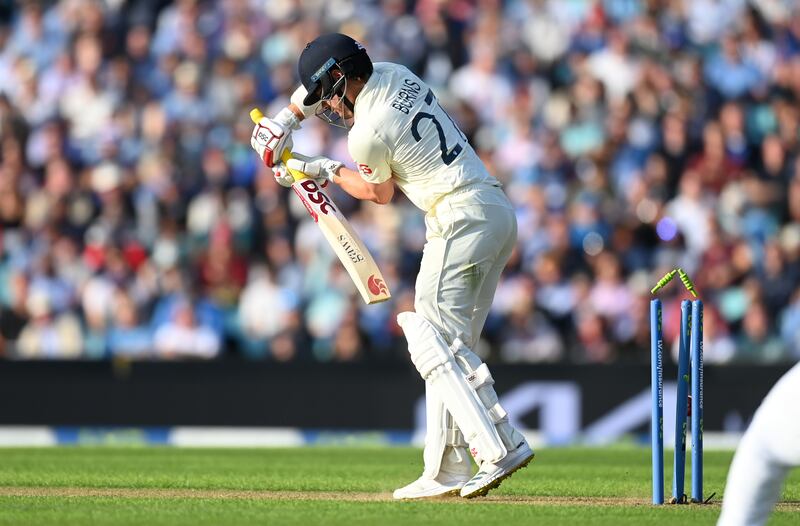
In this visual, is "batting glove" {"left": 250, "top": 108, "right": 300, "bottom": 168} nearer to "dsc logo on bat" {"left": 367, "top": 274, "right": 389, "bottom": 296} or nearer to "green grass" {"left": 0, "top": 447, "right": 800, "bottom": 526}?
"dsc logo on bat" {"left": 367, "top": 274, "right": 389, "bottom": 296}

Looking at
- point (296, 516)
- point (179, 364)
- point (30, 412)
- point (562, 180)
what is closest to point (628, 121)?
point (562, 180)

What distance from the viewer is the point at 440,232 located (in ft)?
21.5

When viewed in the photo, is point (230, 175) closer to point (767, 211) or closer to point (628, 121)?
point (628, 121)

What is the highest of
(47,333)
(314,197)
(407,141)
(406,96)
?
(406,96)

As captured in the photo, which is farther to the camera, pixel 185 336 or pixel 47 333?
pixel 47 333

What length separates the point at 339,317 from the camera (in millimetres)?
12875

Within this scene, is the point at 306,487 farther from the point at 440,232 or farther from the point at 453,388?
the point at 440,232

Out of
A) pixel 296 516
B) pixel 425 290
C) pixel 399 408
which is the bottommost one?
pixel 399 408

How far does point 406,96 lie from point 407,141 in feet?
0.73

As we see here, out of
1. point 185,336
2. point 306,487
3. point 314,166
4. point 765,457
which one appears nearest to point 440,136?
point 314,166

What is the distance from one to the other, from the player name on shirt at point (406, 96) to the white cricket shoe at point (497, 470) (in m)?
1.61

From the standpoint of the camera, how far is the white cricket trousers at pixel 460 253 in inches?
256

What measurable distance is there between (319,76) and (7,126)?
9074 mm

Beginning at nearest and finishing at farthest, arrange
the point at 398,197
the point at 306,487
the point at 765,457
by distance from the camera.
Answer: the point at 765,457 < the point at 306,487 < the point at 398,197
